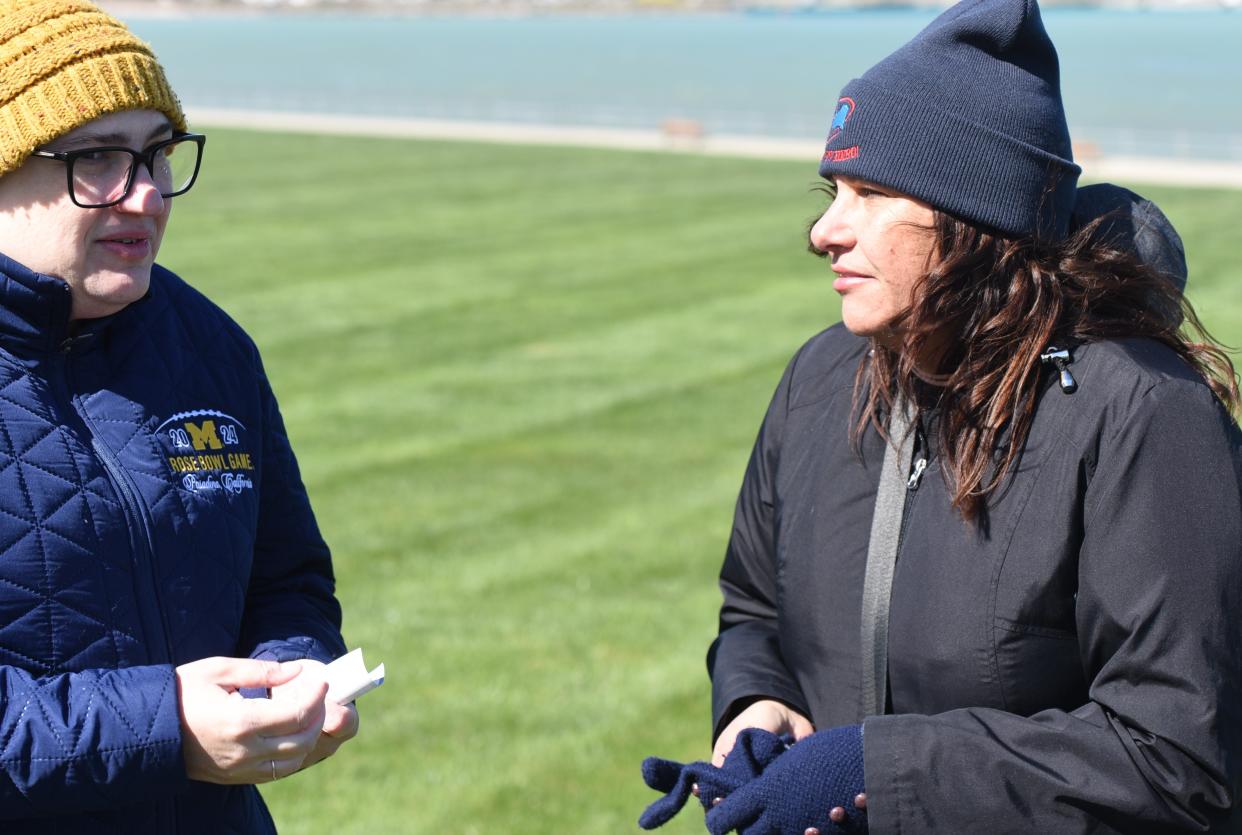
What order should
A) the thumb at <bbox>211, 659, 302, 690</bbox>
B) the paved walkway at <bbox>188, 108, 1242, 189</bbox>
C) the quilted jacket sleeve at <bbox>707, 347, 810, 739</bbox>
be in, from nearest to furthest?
the thumb at <bbox>211, 659, 302, 690</bbox> → the quilted jacket sleeve at <bbox>707, 347, 810, 739</bbox> → the paved walkway at <bbox>188, 108, 1242, 189</bbox>

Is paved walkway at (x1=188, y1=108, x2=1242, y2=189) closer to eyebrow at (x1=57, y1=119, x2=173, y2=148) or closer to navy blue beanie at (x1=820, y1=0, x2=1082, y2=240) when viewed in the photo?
navy blue beanie at (x1=820, y1=0, x2=1082, y2=240)

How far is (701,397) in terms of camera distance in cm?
1116

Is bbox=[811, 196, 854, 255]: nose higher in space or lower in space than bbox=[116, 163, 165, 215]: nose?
lower

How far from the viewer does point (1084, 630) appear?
2488 millimetres

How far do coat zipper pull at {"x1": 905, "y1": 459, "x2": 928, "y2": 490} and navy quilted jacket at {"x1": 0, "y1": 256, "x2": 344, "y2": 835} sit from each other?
1.14 meters

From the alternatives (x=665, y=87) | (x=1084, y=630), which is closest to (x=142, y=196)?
(x=1084, y=630)

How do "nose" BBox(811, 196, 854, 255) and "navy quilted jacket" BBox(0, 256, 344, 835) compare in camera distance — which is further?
"nose" BBox(811, 196, 854, 255)

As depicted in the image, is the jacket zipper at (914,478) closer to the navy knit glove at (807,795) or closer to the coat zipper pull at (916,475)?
the coat zipper pull at (916,475)

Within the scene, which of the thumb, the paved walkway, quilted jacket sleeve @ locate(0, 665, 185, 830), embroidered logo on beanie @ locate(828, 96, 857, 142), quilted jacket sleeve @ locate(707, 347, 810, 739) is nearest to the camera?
quilted jacket sleeve @ locate(0, 665, 185, 830)

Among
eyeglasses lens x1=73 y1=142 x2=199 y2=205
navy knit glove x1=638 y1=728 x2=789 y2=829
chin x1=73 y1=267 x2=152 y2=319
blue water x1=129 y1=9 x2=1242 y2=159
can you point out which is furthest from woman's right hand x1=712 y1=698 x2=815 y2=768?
blue water x1=129 y1=9 x2=1242 y2=159

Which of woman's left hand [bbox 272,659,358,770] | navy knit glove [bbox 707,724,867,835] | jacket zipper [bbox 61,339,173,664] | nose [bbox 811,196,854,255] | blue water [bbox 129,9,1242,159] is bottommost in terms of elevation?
blue water [bbox 129,9,1242,159]

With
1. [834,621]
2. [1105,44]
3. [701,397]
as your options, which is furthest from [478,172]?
[1105,44]

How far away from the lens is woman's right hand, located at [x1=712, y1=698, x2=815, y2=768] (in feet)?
9.50

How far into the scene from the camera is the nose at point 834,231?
2799mm
